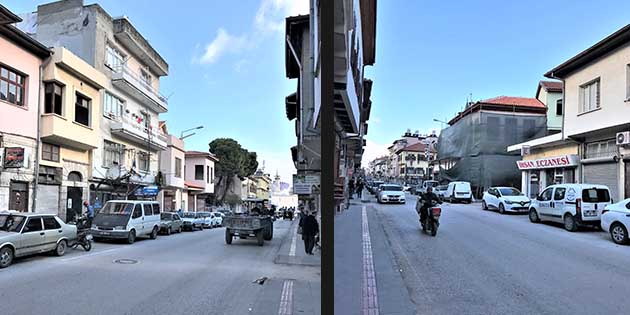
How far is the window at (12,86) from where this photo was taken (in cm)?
1817

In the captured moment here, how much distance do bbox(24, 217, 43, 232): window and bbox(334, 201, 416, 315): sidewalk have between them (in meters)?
8.41

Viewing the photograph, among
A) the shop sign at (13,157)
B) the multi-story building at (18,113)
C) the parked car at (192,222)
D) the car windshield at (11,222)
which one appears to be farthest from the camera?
the parked car at (192,222)

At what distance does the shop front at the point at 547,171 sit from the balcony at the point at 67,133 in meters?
25.3

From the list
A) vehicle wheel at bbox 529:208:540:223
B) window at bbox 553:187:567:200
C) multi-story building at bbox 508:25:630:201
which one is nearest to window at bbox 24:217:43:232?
window at bbox 553:187:567:200

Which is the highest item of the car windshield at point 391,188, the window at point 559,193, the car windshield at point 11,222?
the window at point 559,193

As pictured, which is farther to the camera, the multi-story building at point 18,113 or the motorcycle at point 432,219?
the multi-story building at point 18,113

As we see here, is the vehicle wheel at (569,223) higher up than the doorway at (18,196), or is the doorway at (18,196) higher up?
the doorway at (18,196)

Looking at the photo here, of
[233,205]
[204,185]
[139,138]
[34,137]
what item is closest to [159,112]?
[139,138]

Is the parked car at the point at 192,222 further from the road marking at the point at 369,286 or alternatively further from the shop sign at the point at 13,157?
the road marking at the point at 369,286

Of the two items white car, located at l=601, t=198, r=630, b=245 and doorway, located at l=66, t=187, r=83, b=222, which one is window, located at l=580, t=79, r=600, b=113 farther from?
doorway, located at l=66, t=187, r=83, b=222

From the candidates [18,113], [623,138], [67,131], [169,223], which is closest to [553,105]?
[623,138]

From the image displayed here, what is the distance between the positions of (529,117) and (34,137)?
37.1 m

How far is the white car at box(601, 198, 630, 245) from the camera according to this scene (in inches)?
501

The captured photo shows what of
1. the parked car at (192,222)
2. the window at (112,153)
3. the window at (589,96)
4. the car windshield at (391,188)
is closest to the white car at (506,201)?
the window at (589,96)
